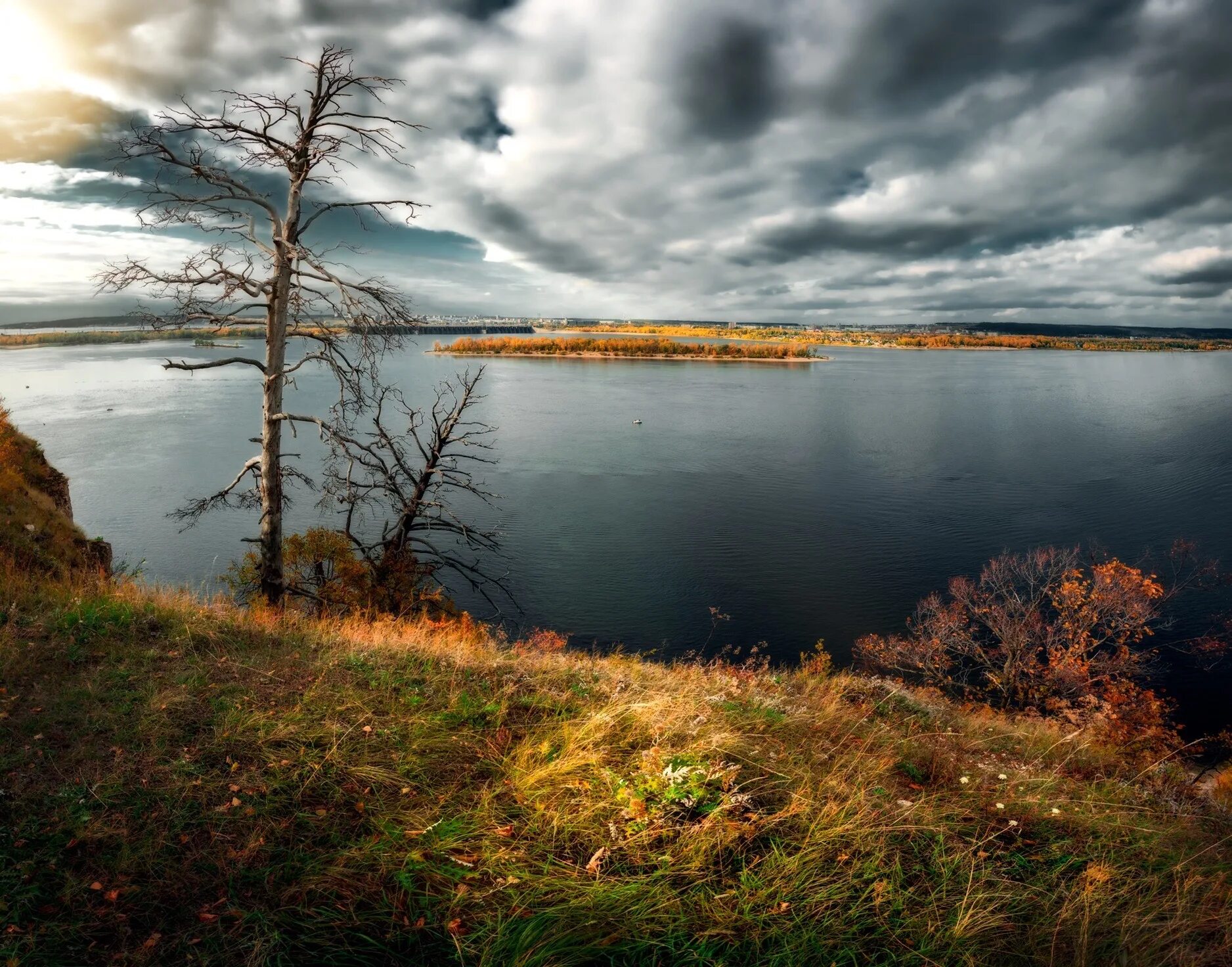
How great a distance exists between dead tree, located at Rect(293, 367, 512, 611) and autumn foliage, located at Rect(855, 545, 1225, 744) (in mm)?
17717

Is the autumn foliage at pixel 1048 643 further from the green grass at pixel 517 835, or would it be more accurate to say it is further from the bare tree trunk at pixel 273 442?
the bare tree trunk at pixel 273 442

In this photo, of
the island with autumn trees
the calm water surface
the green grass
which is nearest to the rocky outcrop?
the calm water surface

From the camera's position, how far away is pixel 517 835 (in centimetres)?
373

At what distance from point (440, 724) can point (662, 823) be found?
2.20 metres

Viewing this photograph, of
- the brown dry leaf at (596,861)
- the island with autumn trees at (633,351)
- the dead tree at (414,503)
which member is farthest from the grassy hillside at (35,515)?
the island with autumn trees at (633,351)

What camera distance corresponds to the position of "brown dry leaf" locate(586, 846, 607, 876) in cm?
344

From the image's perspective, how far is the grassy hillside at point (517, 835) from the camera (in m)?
3.08

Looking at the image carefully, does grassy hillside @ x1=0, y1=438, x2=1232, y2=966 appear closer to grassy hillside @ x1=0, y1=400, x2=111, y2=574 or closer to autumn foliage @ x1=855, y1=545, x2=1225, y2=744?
grassy hillside @ x1=0, y1=400, x2=111, y2=574

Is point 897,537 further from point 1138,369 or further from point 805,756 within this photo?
point 1138,369

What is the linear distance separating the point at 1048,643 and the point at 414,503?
26.2 metres

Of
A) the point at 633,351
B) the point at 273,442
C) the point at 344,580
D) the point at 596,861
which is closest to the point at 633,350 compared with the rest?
the point at 633,351

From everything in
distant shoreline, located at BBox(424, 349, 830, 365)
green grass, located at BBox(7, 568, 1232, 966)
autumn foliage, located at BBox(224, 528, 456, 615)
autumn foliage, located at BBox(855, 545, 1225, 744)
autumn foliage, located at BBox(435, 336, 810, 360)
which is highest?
autumn foliage, located at BBox(435, 336, 810, 360)

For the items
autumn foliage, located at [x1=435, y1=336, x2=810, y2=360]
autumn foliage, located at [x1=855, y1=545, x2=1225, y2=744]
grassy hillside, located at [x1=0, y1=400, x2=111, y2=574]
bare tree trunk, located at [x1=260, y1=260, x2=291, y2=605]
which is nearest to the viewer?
bare tree trunk, located at [x1=260, y1=260, x2=291, y2=605]

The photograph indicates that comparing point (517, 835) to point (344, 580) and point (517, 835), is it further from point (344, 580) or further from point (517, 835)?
point (344, 580)
